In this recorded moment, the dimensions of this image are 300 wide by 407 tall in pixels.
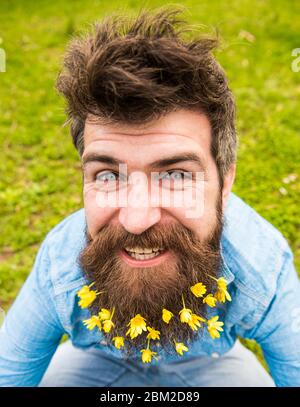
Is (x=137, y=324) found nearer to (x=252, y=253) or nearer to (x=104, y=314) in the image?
(x=104, y=314)

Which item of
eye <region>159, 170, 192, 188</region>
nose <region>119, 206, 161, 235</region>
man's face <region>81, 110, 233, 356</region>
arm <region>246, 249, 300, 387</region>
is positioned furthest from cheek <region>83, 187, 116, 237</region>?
arm <region>246, 249, 300, 387</region>

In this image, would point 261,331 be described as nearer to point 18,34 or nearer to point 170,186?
point 170,186

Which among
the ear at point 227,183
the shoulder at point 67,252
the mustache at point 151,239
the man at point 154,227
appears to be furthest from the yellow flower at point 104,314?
the ear at point 227,183

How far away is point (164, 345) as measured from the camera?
6.59ft

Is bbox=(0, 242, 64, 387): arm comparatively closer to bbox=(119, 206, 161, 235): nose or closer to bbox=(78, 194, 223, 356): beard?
bbox=(78, 194, 223, 356): beard

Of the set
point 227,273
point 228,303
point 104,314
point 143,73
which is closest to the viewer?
point 143,73

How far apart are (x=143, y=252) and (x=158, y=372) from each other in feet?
3.67

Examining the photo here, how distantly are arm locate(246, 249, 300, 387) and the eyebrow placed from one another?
73cm

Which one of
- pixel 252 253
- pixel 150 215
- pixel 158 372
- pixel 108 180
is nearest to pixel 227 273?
pixel 252 253

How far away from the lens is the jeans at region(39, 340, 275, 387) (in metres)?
2.60

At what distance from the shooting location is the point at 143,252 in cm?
179

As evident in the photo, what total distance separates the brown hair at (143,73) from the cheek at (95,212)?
295mm
